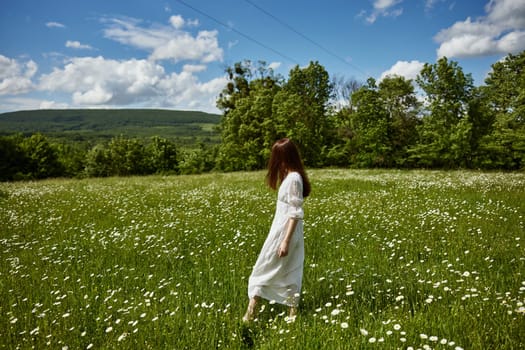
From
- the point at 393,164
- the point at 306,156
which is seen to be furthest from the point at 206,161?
the point at 393,164

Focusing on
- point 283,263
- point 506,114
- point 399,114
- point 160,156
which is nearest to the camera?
point 283,263

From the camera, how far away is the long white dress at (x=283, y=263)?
147 inches

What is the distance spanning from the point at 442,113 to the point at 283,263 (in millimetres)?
36602

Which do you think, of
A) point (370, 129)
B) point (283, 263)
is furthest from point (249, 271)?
point (370, 129)

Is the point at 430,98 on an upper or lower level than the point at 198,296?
upper

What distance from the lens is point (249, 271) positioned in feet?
16.9

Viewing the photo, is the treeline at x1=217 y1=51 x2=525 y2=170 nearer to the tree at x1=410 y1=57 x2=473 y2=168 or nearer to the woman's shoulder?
the tree at x1=410 y1=57 x2=473 y2=168

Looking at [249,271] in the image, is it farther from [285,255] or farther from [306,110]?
[306,110]

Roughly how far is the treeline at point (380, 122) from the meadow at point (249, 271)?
25.2 m

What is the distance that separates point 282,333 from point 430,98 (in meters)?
38.7

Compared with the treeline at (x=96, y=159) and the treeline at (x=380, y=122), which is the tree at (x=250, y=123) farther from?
the treeline at (x=96, y=159)

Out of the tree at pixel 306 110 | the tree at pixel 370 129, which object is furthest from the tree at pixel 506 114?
the tree at pixel 306 110

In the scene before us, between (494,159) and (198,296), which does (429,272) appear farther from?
(494,159)

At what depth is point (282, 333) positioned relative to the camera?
3.14m
